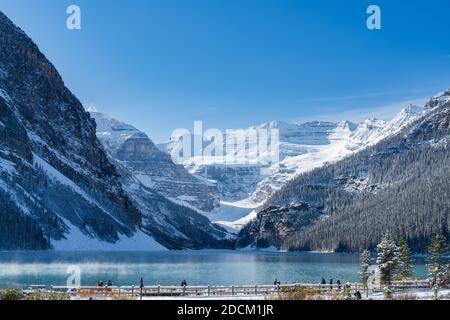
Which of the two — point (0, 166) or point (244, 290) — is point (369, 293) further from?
point (0, 166)

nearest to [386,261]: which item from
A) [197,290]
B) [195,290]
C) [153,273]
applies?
[197,290]

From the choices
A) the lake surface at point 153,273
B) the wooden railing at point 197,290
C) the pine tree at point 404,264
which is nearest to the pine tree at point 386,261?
the wooden railing at point 197,290
